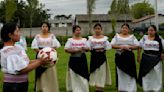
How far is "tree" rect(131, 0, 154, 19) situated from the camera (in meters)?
93.3

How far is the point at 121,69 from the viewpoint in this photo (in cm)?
1044

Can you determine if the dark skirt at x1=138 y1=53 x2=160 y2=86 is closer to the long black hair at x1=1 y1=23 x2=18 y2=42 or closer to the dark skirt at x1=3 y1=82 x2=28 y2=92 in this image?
the dark skirt at x1=3 y1=82 x2=28 y2=92

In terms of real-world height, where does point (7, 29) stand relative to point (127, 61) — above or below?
above

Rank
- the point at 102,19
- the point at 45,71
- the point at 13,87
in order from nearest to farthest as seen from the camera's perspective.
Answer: the point at 13,87 < the point at 45,71 < the point at 102,19

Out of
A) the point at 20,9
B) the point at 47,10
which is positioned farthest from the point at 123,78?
the point at 47,10

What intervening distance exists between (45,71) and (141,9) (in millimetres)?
86589

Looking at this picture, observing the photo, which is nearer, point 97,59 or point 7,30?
point 7,30

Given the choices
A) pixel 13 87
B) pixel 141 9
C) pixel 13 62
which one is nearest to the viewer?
pixel 13 62

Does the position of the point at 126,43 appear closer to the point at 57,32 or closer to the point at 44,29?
the point at 44,29

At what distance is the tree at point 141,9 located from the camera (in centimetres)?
9331

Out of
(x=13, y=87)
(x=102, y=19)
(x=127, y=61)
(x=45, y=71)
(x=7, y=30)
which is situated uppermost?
(x=7, y=30)

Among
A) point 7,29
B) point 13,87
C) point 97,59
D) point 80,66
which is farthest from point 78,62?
point 7,29

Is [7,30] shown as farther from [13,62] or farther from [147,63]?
[147,63]

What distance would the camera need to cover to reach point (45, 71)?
32.8 feet
